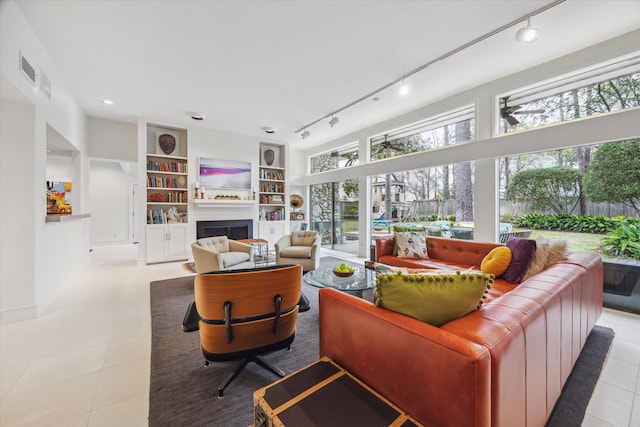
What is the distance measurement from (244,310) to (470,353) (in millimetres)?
1271

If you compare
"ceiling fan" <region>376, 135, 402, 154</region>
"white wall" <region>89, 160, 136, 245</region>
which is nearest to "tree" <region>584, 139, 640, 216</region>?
"ceiling fan" <region>376, 135, 402, 154</region>

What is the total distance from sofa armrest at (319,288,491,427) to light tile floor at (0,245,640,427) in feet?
4.16

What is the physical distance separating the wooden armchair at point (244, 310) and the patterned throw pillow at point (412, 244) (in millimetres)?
2480

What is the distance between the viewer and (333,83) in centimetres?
380

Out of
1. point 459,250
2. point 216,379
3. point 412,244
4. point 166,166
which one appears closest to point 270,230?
point 166,166

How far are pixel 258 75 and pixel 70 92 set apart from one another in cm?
314

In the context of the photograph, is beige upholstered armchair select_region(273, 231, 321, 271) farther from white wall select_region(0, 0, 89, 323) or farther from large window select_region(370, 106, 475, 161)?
white wall select_region(0, 0, 89, 323)

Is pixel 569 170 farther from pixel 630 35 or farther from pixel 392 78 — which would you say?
pixel 392 78

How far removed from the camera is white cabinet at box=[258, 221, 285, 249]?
6.80 metres

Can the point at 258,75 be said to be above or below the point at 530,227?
above

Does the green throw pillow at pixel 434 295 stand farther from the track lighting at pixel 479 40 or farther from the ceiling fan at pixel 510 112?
the ceiling fan at pixel 510 112

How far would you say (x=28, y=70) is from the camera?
8.75ft

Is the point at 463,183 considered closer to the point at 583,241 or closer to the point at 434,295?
the point at 583,241

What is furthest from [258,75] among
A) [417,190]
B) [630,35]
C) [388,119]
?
[630,35]
